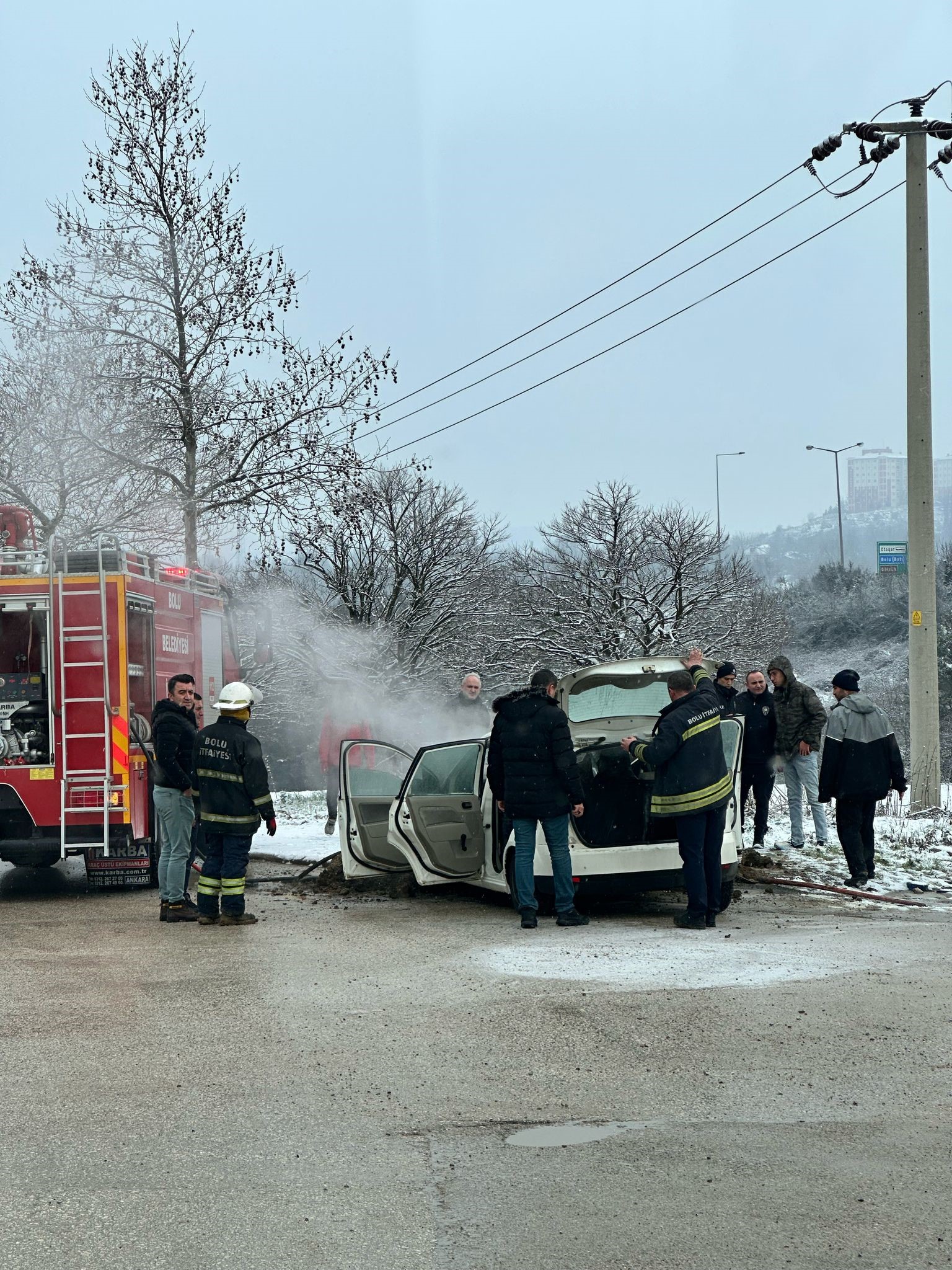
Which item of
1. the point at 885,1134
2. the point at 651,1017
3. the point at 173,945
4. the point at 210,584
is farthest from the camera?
the point at 210,584

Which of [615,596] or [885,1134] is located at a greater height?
[615,596]

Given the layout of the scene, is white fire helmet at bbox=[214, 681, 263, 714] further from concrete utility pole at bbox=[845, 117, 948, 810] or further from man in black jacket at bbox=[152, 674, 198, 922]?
concrete utility pole at bbox=[845, 117, 948, 810]

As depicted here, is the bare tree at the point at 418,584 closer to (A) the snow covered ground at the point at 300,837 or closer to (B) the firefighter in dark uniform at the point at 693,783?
(A) the snow covered ground at the point at 300,837

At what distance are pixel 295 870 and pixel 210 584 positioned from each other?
11.3 feet

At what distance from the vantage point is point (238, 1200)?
13.3 ft

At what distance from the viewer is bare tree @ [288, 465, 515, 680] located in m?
32.4

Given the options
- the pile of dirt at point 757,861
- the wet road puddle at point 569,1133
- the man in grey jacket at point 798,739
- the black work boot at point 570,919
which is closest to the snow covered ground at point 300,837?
the pile of dirt at point 757,861

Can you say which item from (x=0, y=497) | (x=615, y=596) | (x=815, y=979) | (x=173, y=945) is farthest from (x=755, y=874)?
(x=615, y=596)

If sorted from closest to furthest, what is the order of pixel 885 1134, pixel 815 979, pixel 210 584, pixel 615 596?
pixel 885 1134
pixel 815 979
pixel 210 584
pixel 615 596

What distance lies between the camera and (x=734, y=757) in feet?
31.1

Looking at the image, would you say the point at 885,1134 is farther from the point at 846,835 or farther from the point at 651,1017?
the point at 846,835

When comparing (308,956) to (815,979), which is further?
(308,956)

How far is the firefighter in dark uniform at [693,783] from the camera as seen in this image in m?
8.86

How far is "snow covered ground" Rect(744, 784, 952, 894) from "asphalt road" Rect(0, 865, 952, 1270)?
8.49 ft
